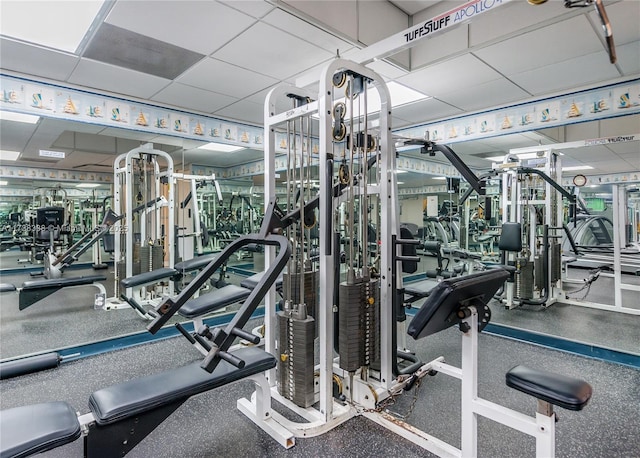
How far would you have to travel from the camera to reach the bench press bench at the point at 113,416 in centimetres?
118

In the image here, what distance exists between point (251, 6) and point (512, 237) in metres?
3.46

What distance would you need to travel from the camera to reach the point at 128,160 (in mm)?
3672

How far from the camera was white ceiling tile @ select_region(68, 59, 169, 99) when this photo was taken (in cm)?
295

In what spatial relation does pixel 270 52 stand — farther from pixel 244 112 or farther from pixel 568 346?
pixel 568 346

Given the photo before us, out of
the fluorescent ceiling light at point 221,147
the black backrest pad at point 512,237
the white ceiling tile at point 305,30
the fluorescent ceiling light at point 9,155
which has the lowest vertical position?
the black backrest pad at point 512,237

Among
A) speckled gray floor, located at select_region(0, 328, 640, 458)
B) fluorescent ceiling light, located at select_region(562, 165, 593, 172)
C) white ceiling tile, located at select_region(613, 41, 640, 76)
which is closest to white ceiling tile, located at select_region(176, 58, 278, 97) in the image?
speckled gray floor, located at select_region(0, 328, 640, 458)

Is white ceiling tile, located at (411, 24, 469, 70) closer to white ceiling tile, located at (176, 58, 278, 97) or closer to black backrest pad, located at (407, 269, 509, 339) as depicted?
white ceiling tile, located at (176, 58, 278, 97)

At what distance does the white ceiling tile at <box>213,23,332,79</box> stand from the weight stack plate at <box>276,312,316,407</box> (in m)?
1.95

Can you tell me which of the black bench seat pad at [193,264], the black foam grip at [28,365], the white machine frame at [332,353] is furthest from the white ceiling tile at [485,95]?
the black foam grip at [28,365]

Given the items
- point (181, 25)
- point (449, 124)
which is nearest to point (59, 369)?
point (181, 25)

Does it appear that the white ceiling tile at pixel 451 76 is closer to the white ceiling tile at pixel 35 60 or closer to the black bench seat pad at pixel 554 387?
the black bench seat pad at pixel 554 387

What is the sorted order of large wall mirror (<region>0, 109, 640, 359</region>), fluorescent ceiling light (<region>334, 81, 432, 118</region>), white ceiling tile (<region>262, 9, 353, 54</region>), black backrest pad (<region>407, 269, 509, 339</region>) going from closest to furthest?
1. black backrest pad (<region>407, 269, 509, 339</region>)
2. white ceiling tile (<region>262, 9, 353, 54</region>)
3. large wall mirror (<region>0, 109, 640, 359</region>)
4. fluorescent ceiling light (<region>334, 81, 432, 118</region>)

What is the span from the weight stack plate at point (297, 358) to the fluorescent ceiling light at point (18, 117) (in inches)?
115

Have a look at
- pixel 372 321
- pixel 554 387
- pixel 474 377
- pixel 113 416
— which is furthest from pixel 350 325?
pixel 113 416
